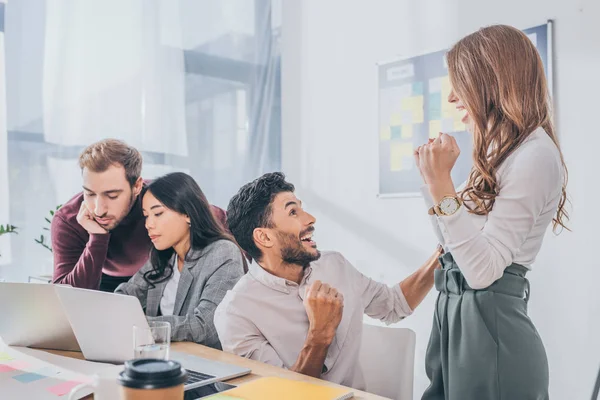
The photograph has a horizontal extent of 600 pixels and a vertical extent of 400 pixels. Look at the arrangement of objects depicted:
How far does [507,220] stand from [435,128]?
1704 millimetres

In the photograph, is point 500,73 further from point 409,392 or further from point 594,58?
point 594,58

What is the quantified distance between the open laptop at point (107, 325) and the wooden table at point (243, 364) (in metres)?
0.04

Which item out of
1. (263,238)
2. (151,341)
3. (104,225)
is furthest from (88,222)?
(151,341)

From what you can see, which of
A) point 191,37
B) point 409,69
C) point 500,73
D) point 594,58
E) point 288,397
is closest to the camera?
point 288,397

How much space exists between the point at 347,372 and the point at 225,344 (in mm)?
348

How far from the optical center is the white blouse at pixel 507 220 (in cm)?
122

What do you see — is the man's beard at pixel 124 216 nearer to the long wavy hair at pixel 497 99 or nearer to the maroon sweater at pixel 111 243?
the maroon sweater at pixel 111 243

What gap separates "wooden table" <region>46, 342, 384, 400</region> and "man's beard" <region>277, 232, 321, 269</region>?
339 millimetres

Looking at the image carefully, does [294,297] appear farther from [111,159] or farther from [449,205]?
[111,159]

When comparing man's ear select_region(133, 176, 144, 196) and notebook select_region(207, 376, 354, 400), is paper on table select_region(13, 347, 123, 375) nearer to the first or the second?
notebook select_region(207, 376, 354, 400)

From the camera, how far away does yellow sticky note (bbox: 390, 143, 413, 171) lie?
3.03m

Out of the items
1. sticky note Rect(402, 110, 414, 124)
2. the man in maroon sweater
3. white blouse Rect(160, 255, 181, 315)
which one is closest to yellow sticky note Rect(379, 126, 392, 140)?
sticky note Rect(402, 110, 414, 124)

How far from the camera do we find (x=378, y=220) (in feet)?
10.4

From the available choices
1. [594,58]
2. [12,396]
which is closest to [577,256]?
[594,58]
